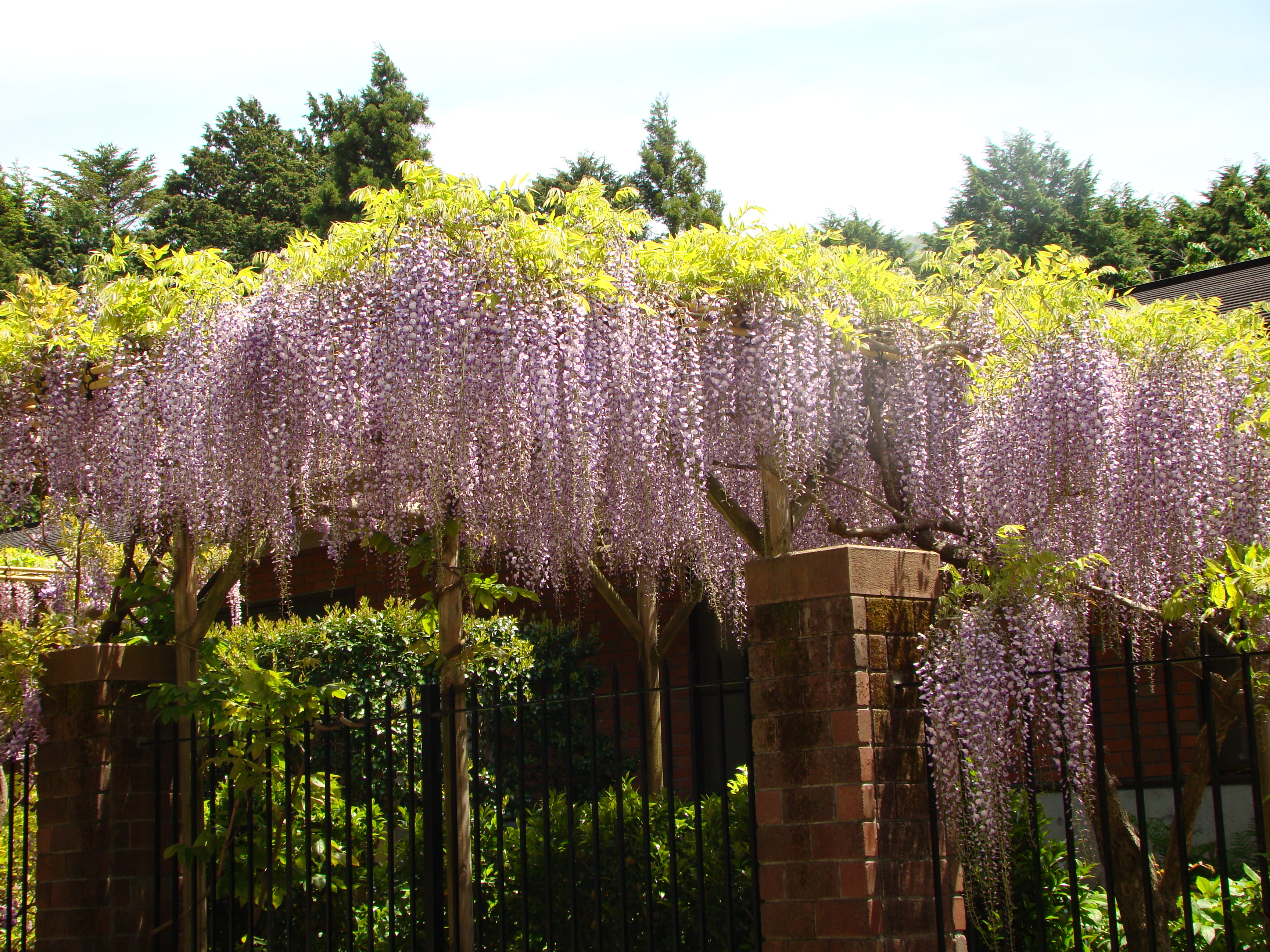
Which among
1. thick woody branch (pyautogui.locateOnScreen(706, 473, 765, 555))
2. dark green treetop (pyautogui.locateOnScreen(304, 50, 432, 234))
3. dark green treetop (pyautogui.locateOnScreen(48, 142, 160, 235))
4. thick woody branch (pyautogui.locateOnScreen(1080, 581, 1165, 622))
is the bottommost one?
thick woody branch (pyautogui.locateOnScreen(1080, 581, 1165, 622))

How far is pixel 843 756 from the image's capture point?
11.8 feet

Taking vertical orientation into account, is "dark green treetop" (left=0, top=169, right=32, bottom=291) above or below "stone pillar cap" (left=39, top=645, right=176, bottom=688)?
above

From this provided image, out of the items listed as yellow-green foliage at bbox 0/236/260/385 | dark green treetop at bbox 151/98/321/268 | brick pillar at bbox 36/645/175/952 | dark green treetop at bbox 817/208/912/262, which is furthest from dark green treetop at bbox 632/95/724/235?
brick pillar at bbox 36/645/175/952

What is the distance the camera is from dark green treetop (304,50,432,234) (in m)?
25.3

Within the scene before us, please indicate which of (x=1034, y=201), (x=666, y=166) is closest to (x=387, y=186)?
(x=666, y=166)

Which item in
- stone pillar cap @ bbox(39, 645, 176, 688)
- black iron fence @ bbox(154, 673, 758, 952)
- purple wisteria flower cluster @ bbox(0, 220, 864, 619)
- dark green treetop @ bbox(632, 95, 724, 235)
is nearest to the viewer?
black iron fence @ bbox(154, 673, 758, 952)

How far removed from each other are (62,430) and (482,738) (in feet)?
13.4

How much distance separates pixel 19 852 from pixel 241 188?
28321 millimetres

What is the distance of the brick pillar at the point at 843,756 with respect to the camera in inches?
139

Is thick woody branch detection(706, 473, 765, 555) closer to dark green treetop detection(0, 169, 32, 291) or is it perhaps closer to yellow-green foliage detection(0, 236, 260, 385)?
yellow-green foliage detection(0, 236, 260, 385)

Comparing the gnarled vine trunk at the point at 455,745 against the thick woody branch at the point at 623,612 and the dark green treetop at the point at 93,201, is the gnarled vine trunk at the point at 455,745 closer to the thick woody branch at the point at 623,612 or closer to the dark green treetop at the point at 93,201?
the thick woody branch at the point at 623,612

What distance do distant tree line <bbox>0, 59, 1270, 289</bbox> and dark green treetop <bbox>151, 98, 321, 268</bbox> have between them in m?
0.05

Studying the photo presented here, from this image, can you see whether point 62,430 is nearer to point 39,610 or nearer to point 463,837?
point 463,837

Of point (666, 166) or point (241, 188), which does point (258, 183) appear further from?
point (666, 166)
